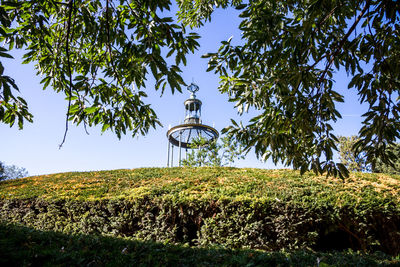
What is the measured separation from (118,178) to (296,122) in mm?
8219

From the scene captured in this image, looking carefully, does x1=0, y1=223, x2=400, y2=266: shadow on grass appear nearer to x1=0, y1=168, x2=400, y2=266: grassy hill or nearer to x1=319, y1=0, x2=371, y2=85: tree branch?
x1=0, y1=168, x2=400, y2=266: grassy hill

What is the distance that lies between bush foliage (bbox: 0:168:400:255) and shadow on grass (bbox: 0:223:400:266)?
1151mm

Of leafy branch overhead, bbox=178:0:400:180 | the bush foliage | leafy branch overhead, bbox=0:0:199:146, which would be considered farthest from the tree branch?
the bush foliage

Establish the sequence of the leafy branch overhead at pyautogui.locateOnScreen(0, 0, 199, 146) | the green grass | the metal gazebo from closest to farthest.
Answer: the leafy branch overhead at pyautogui.locateOnScreen(0, 0, 199, 146)
the green grass
the metal gazebo

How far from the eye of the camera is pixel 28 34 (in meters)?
3.12

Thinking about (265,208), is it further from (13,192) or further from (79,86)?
(13,192)

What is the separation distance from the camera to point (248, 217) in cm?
516

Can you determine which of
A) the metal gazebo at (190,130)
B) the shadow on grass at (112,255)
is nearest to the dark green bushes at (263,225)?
the shadow on grass at (112,255)

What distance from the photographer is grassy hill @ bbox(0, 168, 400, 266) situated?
4953 millimetres

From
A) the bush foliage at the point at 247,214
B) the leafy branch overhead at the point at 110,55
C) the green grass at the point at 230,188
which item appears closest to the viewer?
the leafy branch overhead at the point at 110,55

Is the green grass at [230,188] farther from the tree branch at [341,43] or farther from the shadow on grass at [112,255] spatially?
the tree branch at [341,43]

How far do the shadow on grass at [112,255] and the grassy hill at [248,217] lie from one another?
63mm

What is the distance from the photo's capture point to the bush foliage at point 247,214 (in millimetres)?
5078

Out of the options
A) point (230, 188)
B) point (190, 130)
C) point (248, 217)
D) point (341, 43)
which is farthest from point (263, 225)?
point (190, 130)
